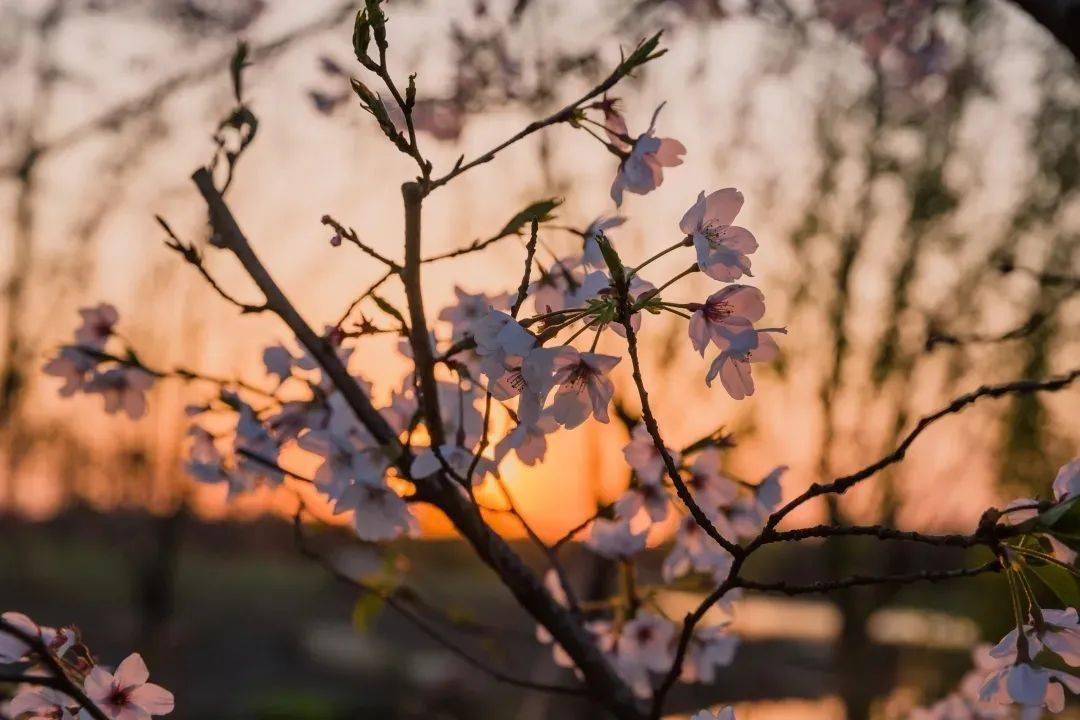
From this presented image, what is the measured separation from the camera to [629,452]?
1.28 meters

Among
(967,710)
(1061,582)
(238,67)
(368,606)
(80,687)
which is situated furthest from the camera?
(967,710)

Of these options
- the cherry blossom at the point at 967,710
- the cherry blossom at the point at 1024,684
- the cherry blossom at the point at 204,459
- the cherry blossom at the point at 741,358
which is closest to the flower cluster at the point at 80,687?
the cherry blossom at the point at 204,459

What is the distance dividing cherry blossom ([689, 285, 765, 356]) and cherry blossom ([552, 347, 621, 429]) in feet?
0.29

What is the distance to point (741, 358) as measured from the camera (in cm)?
96

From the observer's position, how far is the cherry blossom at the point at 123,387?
1543 millimetres

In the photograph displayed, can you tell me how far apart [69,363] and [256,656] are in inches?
427

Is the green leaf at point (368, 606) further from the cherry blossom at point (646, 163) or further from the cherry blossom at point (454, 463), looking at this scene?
the cherry blossom at point (646, 163)

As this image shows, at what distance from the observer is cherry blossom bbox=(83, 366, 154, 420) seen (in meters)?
1.54

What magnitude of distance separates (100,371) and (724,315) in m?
1.00

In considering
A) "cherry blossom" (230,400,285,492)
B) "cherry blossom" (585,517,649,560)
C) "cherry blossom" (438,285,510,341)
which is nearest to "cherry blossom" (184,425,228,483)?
"cherry blossom" (230,400,285,492)

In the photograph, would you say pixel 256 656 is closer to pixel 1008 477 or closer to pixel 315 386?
pixel 1008 477

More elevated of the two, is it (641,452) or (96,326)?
(96,326)

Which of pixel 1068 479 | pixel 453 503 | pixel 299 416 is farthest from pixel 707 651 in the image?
pixel 1068 479

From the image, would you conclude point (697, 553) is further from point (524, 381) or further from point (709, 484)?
point (524, 381)
